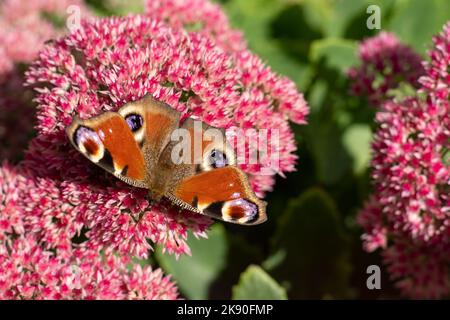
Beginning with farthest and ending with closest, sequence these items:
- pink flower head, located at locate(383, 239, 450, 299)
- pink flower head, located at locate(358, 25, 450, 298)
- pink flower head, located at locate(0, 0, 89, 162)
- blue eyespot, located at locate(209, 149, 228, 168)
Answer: pink flower head, located at locate(0, 0, 89, 162) → pink flower head, located at locate(383, 239, 450, 299) → pink flower head, located at locate(358, 25, 450, 298) → blue eyespot, located at locate(209, 149, 228, 168)

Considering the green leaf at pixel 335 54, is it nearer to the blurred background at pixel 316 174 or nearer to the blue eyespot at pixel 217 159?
the blurred background at pixel 316 174

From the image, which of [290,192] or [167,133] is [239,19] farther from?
[167,133]

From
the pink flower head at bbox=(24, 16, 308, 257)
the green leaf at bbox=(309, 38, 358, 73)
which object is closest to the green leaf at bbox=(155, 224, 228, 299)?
the pink flower head at bbox=(24, 16, 308, 257)

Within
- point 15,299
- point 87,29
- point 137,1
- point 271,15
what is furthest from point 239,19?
point 15,299

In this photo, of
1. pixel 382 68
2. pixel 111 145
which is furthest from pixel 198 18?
pixel 111 145

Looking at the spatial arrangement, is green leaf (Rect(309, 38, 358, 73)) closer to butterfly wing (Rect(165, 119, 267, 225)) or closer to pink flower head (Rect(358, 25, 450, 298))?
pink flower head (Rect(358, 25, 450, 298))

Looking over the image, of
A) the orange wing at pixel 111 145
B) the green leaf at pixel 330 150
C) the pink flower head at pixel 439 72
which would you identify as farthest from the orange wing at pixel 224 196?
the green leaf at pixel 330 150

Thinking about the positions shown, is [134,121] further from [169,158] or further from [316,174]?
[316,174]
